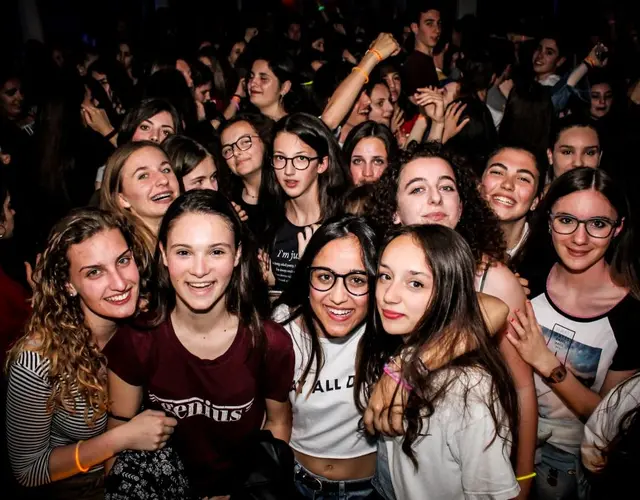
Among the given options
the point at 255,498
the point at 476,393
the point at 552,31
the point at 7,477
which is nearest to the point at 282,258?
the point at 255,498

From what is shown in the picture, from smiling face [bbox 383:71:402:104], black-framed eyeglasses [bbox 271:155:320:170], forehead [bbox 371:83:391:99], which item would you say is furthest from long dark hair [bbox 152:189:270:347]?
smiling face [bbox 383:71:402:104]

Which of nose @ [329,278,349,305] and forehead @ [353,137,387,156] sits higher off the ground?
forehead @ [353,137,387,156]

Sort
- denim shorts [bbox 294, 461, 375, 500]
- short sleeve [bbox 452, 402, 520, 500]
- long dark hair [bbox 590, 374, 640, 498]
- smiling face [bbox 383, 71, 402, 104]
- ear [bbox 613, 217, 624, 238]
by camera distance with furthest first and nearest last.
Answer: smiling face [bbox 383, 71, 402, 104], ear [bbox 613, 217, 624, 238], denim shorts [bbox 294, 461, 375, 500], short sleeve [bbox 452, 402, 520, 500], long dark hair [bbox 590, 374, 640, 498]

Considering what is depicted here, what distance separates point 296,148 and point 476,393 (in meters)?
A: 2.01

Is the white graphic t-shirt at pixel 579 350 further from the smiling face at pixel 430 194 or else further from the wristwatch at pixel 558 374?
the smiling face at pixel 430 194

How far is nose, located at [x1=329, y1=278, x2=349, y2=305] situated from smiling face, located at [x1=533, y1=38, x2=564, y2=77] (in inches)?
201

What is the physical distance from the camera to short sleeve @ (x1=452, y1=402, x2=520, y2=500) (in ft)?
5.18

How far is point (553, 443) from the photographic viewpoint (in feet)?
7.32

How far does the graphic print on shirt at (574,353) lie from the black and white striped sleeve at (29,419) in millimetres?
2162

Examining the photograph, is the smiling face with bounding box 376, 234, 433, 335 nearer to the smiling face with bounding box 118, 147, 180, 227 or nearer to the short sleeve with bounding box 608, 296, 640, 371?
the short sleeve with bounding box 608, 296, 640, 371

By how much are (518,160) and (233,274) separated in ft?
5.66

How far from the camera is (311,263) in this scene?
87.1 inches

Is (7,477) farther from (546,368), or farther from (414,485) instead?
(546,368)

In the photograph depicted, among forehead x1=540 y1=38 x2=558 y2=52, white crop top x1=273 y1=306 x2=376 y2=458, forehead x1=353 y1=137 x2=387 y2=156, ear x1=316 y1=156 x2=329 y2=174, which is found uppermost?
forehead x1=540 y1=38 x2=558 y2=52
